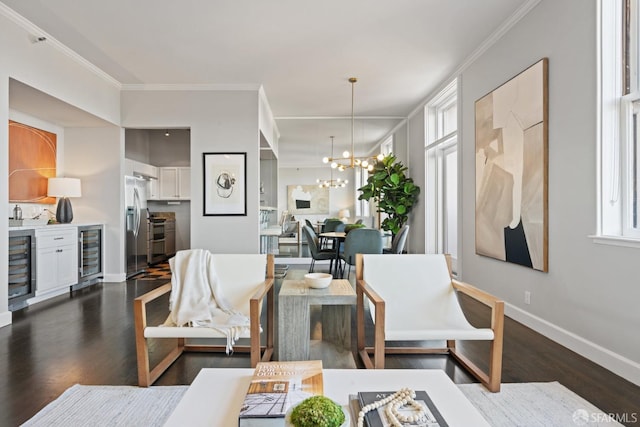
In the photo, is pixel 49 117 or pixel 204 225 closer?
pixel 49 117

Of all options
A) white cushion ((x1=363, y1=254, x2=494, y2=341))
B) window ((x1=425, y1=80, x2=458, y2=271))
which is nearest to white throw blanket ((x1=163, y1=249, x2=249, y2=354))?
white cushion ((x1=363, y1=254, x2=494, y2=341))

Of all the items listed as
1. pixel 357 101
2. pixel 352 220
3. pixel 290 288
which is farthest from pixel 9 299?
pixel 352 220

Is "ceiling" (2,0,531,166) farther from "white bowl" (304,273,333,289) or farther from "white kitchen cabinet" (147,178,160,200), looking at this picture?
"white kitchen cabinet" (147,178,160,200)

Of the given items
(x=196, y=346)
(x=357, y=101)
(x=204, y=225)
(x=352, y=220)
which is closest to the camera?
(x=196, y=346)

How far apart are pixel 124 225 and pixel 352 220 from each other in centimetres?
776

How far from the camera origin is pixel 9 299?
3.63 m

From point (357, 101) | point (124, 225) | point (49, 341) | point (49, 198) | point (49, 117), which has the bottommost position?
point (49, 341)

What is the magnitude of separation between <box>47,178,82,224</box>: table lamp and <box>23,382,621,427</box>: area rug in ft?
11.3

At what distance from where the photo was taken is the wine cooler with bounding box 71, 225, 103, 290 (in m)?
4.77

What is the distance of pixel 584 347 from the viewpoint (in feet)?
8.25

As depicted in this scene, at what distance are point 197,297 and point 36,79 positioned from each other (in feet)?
10.2

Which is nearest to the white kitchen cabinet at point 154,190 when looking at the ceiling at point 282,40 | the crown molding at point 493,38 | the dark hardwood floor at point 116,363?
the ceiling at point 282,40

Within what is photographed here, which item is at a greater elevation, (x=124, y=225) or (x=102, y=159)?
(x=102, y=159)

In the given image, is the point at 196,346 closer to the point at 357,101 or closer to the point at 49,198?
the point at 49,198
